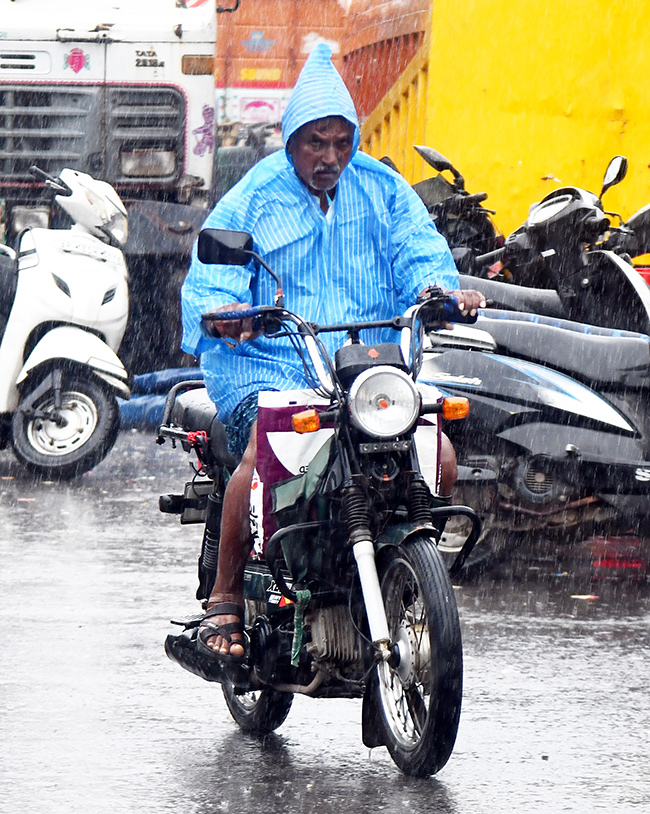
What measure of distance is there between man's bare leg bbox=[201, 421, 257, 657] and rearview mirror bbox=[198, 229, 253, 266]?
46 cm

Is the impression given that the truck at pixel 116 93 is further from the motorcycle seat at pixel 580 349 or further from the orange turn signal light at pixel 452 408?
the orange turn signal light at pixel 452 408

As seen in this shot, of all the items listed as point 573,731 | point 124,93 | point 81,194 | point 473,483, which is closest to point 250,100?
point 124,93

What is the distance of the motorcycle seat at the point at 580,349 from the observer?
6891 millimetres

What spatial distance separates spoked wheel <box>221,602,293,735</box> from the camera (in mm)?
4617

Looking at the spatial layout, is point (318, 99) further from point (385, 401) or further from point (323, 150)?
point (385, 401)

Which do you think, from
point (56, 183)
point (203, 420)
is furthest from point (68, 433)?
point (203, 420)

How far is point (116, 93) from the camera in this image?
13039mm

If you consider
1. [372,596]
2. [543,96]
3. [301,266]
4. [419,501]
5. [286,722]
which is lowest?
[286,722]

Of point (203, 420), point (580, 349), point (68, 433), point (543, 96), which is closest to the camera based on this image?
point (203, 420)

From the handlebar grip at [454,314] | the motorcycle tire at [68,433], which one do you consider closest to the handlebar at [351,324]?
the handlebar grip at [454,314]

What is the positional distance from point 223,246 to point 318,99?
648 millimetres

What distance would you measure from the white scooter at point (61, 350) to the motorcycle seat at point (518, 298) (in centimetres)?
275

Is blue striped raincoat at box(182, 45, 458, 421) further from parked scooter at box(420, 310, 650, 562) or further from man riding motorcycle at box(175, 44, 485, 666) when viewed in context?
parked scooter at box(420, 310, 650, 562)

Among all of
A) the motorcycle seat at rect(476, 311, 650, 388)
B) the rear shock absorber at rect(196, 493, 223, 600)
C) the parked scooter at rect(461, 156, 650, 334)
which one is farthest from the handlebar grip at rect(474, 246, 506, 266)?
the rear shock absorber at rect(196, 493, 223, 600)
